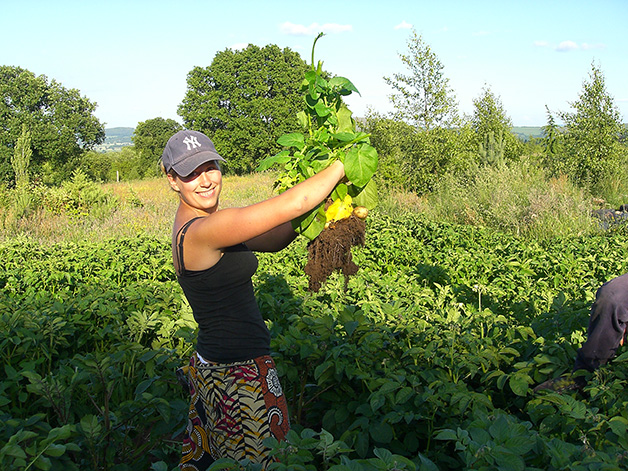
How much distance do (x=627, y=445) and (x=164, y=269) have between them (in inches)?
192

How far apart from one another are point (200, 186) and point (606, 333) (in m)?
1.96

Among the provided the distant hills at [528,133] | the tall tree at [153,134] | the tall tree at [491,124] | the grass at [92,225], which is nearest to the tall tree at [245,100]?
the tall tree at [153,134]

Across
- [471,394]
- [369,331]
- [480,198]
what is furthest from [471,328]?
[480,198]

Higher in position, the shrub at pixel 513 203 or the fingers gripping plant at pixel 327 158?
the fingers gripping plant at pixel 327 158

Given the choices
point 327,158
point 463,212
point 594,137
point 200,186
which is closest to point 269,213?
point 327,158

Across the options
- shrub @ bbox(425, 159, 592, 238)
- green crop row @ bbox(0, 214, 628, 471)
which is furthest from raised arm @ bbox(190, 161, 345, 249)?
shrub @ bbox(425, 159, 592, 238)

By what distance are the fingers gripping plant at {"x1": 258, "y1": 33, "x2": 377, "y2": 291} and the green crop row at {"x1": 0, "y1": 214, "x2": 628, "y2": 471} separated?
686 millimetres

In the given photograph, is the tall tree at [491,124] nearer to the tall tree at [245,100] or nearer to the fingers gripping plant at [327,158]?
the fingers gripping plant at [327,158]

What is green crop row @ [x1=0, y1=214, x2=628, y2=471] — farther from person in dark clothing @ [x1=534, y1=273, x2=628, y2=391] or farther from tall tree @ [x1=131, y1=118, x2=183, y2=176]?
tall tree @ [x1=131, y1=118, x2=183, y2=176]

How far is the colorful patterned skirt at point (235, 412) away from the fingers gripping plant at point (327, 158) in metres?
0.54

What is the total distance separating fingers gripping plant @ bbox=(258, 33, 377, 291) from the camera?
71.1 inches

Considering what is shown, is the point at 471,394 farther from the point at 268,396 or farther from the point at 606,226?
the point at 606,226

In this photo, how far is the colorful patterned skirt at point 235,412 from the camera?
72.5 inches

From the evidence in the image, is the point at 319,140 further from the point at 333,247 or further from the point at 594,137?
the point at 594,137
